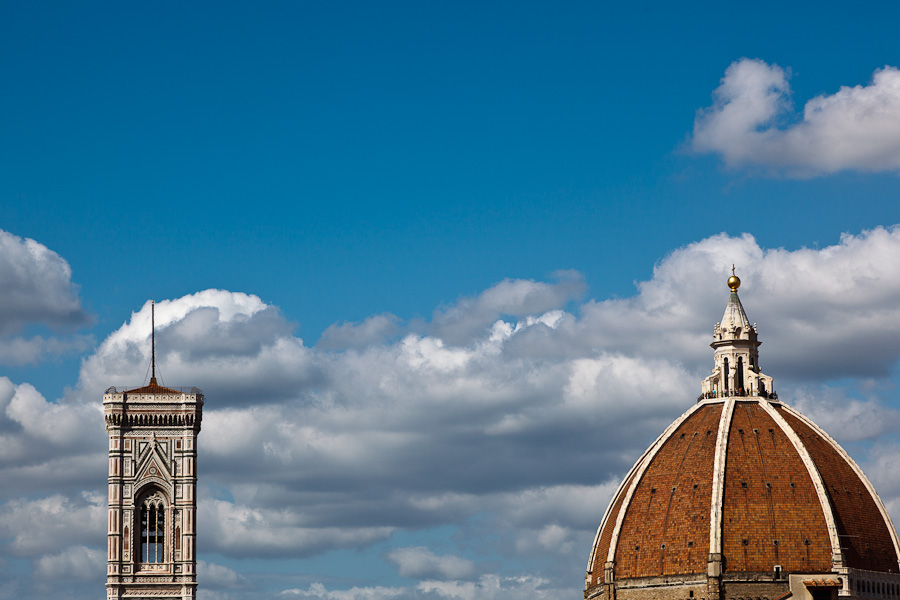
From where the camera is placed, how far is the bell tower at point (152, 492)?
115m

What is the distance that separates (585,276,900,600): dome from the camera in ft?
338

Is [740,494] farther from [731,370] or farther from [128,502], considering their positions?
[128,502]

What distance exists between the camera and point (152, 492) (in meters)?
117

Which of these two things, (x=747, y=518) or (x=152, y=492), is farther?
(x=152, y=492)

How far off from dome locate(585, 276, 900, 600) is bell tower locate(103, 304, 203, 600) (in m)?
25.6

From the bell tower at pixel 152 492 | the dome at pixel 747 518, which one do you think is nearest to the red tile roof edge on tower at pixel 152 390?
the bell tower at pixel 152 492

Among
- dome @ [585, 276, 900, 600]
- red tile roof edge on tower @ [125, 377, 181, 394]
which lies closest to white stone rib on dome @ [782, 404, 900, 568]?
dome @ [585, 276, 900, 600]

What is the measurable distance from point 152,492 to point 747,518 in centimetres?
3668

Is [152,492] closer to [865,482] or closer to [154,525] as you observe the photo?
[154,525]

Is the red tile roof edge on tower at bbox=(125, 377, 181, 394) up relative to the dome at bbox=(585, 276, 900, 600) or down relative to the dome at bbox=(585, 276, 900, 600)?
up

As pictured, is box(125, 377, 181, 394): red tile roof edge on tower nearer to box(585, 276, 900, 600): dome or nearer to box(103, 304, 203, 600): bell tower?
box(103, 304, 203, 600): bell tower

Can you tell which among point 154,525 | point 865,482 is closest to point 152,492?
point 154,525

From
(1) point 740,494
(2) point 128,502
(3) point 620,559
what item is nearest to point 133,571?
(2) point 128,502

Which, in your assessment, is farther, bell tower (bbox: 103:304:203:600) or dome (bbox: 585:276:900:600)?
bell tower (bbox: 103:304:203:600)
